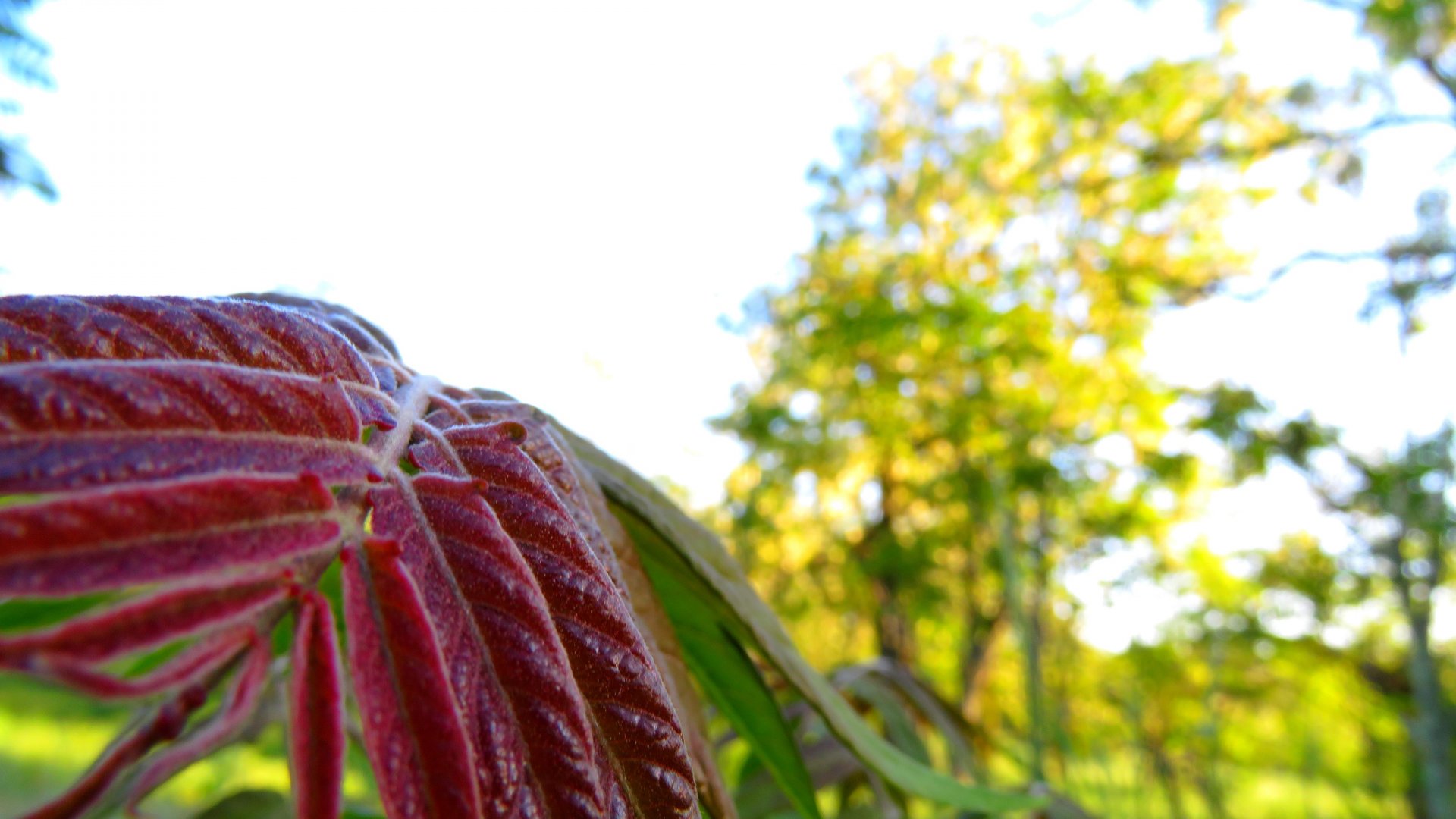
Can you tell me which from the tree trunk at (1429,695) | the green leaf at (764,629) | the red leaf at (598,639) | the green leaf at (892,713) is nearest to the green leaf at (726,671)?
the green leaf at (764,629)

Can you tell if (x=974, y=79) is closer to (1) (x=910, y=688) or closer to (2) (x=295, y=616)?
(1) (x=910, y=688)

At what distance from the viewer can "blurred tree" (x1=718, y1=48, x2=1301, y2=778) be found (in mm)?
4078

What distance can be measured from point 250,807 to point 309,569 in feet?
1.37

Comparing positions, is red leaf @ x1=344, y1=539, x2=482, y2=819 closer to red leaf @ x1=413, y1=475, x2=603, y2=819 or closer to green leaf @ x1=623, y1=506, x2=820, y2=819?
red leaf @ x1=413, y1=475, x2=603, y2=819

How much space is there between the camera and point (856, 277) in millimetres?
5172

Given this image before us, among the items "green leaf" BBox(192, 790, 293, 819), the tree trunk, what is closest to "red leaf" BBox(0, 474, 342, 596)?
"green leaf" BBox(192, 790, 293, 819)

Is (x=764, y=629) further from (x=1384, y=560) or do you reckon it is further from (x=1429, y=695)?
(x=1384, y=560)

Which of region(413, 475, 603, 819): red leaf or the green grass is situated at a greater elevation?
region(413, 475, 603, 819): red leaf

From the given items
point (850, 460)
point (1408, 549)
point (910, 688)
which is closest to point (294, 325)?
point (910, 688)

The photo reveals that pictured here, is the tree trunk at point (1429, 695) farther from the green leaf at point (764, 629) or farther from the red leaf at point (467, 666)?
the red leaf at point (467, 666)

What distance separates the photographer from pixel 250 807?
19.6 inches

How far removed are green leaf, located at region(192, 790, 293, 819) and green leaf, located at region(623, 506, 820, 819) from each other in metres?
0.26

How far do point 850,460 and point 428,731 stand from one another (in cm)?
578

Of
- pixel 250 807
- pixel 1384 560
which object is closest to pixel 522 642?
pixel 250 807
